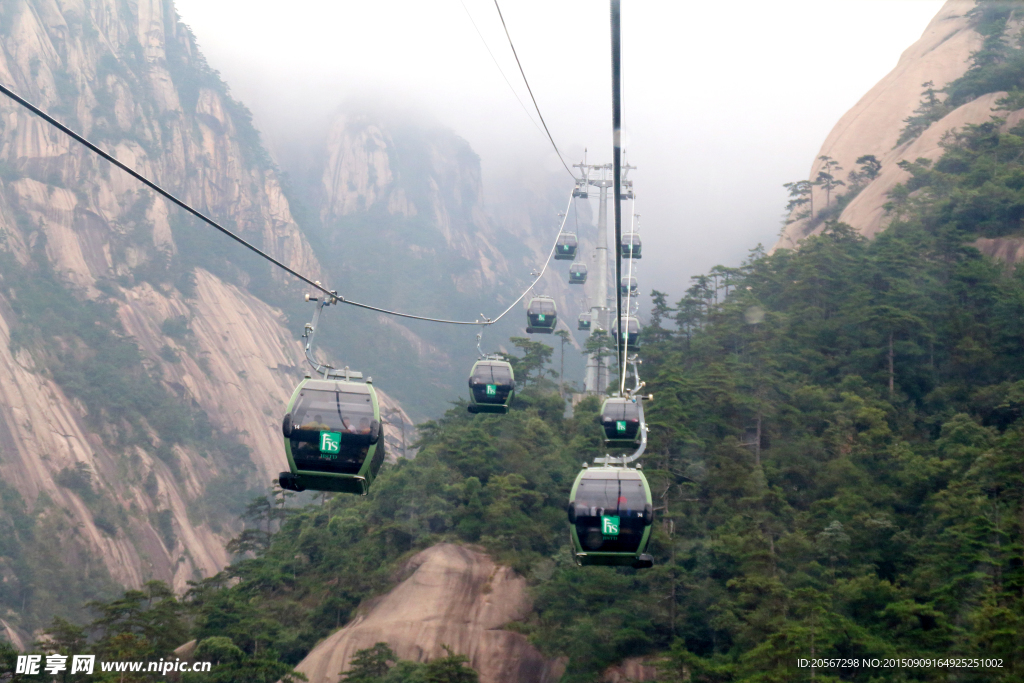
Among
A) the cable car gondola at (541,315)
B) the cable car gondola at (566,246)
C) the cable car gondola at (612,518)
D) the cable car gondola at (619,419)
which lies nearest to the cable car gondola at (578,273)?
the cable car gondola at (566,246)

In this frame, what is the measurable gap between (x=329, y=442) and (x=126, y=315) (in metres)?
69.1

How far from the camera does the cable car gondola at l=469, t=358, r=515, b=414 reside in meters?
21.6

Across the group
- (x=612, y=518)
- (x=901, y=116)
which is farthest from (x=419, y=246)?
(x=612, y=518)

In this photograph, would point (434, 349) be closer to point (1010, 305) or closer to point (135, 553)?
point (135, 553)

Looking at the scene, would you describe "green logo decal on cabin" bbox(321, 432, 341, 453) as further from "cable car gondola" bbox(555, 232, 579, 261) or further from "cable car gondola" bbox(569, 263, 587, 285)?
"cable car gondola" bbox(569, 263, 587, 285)

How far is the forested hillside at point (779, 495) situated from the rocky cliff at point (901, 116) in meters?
5.46

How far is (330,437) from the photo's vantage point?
1140cm

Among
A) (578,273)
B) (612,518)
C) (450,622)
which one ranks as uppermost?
(578,273)

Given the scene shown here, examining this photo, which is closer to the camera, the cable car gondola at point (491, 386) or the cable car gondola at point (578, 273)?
the cable car gondola at point (491, 386)

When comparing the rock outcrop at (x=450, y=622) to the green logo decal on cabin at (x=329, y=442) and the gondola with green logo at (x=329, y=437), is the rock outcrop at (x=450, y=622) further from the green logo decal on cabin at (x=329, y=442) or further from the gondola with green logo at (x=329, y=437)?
the green logo decal on cabin at (x=329, y=442)

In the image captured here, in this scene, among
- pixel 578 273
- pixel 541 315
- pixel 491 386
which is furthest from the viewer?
pixel 578 273

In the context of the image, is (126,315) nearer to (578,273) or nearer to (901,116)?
(578,273)

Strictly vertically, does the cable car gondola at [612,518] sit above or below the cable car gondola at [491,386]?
below

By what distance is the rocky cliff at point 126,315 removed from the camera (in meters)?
56.8
